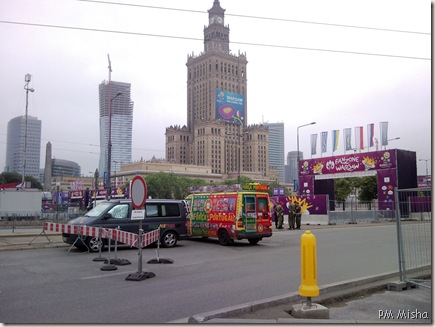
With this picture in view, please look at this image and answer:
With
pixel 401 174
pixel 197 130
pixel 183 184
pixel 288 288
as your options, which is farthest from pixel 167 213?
pixel 197 130

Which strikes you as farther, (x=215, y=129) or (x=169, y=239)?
(x=215, y=129)

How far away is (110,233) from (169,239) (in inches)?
167

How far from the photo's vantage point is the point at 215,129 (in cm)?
12662

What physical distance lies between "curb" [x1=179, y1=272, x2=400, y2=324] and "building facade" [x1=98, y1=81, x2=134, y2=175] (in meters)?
70.3

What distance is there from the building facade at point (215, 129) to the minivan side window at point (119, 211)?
101 metres

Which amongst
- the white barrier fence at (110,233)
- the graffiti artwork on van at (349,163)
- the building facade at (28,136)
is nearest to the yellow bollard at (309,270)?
the white barrier fence at (110,233)

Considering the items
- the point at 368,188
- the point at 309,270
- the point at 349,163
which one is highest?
the point at 349,163

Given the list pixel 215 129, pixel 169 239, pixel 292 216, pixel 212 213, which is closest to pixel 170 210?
pixel 169 239

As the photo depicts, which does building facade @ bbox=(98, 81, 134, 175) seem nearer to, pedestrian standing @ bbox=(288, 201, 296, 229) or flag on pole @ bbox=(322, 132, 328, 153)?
flag on pole @ bbox=(322, 132, 328, 153)

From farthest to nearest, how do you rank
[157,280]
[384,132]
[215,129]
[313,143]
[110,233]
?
[215,129]
[313,143]
[384,132]
[110,233]
[157,280]

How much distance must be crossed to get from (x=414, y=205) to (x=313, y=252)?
3.33 metres

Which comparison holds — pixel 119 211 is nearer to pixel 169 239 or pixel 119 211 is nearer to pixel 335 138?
pixel 169 239

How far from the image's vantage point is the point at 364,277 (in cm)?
862

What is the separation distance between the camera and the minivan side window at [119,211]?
580 inches
